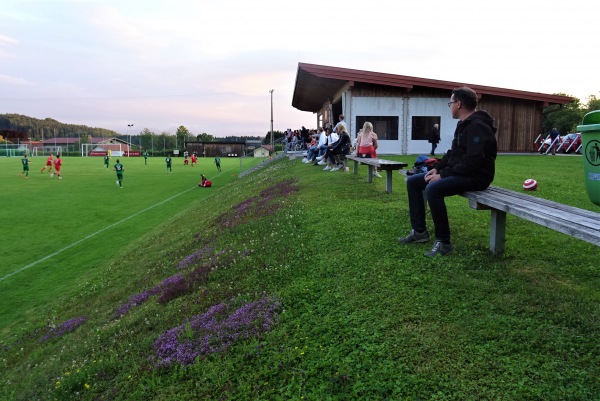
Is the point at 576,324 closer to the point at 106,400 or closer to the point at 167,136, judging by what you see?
the point at 106,400

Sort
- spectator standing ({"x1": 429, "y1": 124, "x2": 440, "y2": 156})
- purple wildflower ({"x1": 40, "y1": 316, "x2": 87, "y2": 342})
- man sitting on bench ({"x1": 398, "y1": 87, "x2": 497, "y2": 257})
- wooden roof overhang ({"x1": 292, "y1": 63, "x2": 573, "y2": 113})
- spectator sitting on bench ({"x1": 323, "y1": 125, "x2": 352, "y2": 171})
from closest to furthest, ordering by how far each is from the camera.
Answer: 1. man sitting on bench ({"x1": 398, "y1": 87, "x2": 497, "y2": 257})
2. purple wildflower ({"x1": 40, "y1": 316, "x2": 87, "y2": 342})
3. spectator sitting on bench ({"x1": 323, "y1": 125, "x2": 352, "y2": 171})
4. spectator standing ({"x1": 429, "y1": 124, "x2": 440, "y2": 156})
5. wooden roof overhang ({"x1": 292, "y1": 63, "x2": 573, "y2": 113})

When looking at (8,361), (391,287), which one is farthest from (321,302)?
(8,361)

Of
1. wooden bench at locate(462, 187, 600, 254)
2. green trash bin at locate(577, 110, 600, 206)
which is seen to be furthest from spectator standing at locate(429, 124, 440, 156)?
green trash bin at locate(577, 110, 600, 206)

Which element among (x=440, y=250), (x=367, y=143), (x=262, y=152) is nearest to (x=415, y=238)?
(x=440, y=250)

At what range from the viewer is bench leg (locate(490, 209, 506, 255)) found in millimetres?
4973

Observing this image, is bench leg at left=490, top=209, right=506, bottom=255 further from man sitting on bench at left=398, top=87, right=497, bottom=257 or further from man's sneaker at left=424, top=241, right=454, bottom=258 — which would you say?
man's sneaker at left=424, top=241, right=454, bottom=258

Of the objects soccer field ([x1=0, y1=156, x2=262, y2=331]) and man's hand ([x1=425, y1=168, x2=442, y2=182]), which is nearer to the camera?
man's hand ([x1=425, y1=168, x2=442, y2=182])

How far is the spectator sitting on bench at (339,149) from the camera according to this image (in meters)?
14.5

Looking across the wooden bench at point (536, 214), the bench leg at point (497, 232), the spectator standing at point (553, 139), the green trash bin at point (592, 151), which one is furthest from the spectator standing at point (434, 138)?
the green trash bin at point (592, 151)

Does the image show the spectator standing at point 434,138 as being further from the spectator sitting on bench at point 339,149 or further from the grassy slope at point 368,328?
the grassy slope at point 368,328

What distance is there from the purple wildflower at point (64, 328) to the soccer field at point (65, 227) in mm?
1338

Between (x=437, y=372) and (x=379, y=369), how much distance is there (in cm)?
41

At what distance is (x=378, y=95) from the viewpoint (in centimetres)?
2561

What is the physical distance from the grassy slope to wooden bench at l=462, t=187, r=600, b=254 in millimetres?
424
